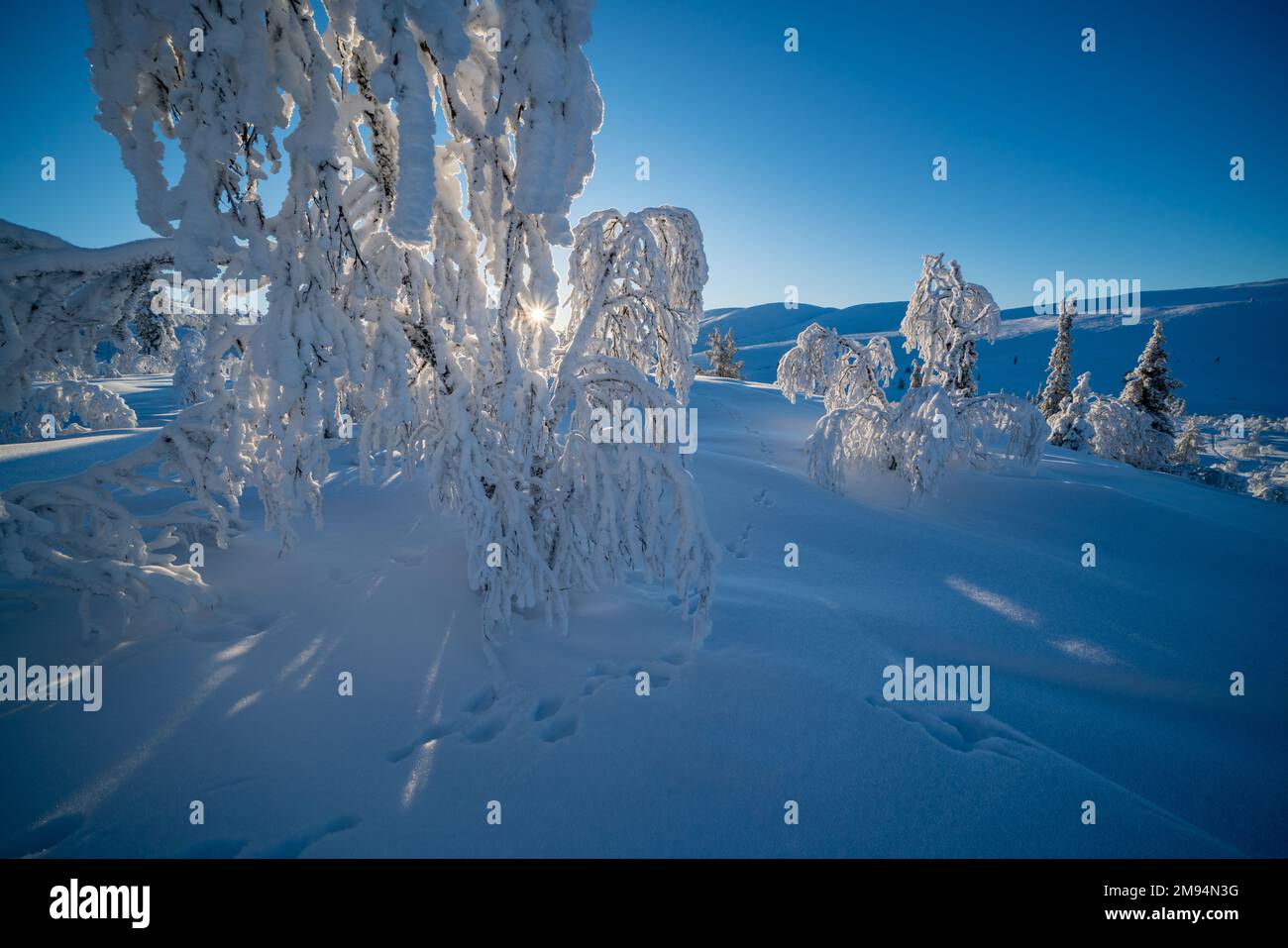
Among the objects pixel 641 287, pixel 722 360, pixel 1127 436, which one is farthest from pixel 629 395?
pixel 722 360

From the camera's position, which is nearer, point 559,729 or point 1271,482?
point 559,729

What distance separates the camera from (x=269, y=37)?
7.92 feet

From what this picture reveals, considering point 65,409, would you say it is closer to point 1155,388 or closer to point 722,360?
point 722,360

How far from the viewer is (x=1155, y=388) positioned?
67.8ft

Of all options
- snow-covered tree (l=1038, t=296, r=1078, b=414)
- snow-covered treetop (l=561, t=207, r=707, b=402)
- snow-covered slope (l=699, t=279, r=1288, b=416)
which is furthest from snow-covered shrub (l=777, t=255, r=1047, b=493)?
snow-covered slope (l=699, t=279, r=1288, b=416)

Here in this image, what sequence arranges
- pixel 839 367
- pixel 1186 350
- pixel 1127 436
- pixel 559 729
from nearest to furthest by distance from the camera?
pixel 559 729, pixel 839 367, pixel 1127 436, pixel 1186 350

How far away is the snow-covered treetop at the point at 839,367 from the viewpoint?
32.1 ft

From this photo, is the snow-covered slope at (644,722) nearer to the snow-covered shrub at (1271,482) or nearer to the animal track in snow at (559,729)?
the animal track in snow at (559,729)

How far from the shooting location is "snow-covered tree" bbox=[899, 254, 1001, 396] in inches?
352

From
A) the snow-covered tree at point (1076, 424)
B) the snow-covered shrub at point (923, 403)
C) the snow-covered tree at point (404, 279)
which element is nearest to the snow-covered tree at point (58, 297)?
the snow-covered tree at point (404, 279)

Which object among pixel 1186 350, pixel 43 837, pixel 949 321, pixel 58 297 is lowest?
pixel 43 837

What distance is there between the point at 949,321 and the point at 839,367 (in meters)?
2.18
